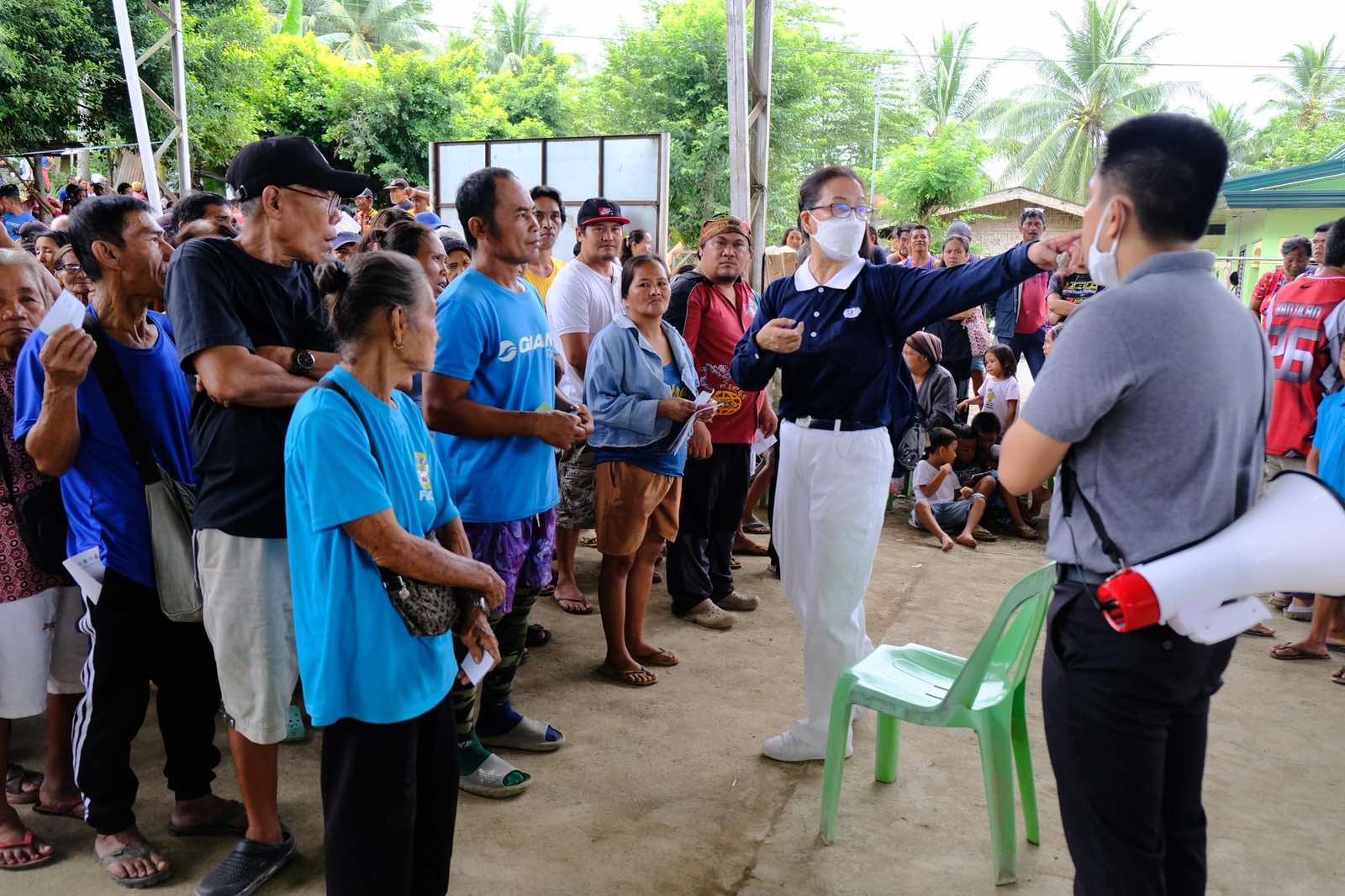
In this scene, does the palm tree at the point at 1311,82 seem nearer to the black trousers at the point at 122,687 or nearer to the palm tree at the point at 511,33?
the palm tree at the point at 511,33

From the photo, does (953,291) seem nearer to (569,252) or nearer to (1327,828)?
(1327,828)

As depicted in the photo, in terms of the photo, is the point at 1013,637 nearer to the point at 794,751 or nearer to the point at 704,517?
the point at 794,751

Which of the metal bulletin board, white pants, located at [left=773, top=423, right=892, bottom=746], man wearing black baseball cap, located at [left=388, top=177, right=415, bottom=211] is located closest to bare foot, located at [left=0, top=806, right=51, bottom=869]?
white pants, located at [left=773, top=423, right=892, bottom=746]

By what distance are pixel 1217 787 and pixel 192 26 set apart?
21291mm

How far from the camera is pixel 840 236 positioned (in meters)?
3.29

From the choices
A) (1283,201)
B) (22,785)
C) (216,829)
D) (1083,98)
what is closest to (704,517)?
(216,829)

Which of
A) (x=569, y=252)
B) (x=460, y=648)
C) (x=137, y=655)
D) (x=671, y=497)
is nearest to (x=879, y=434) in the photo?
(x=671, y=497)

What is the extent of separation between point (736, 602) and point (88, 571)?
3.22 metres

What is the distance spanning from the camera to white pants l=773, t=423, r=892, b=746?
10.8 ft

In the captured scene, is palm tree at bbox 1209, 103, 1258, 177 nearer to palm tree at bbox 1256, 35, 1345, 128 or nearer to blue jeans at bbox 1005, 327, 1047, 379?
palm tree at bbox 1256, 35, 1345, 128

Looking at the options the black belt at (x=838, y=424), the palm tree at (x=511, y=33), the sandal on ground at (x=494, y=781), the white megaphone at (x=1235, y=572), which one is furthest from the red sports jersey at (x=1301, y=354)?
the palm tree at (x=511, y=33)

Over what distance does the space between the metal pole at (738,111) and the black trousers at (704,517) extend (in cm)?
321

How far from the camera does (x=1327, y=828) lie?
3.10 metres

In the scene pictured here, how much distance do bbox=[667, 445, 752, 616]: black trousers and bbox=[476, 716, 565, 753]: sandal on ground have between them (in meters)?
1.57
